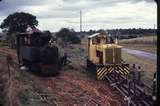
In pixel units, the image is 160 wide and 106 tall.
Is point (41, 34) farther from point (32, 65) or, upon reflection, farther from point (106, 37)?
point (106, 37)

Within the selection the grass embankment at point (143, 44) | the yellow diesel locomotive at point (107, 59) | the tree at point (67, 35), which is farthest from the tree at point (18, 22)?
the yellow diesel locomotive at point (107, 59)

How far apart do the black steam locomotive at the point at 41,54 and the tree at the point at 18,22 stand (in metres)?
28.5

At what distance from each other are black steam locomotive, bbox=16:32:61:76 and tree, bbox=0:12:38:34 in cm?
2854

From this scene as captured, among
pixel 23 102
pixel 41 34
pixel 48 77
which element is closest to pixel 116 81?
pixel 48 77

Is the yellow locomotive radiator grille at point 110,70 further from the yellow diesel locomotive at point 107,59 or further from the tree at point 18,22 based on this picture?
the tree at point 18,22

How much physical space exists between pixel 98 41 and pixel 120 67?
323 centimetres

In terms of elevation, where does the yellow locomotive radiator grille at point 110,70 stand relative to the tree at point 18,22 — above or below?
below

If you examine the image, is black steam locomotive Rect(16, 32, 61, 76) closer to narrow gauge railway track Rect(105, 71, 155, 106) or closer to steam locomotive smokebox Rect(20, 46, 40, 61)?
steam locomotive smokebox Rect(20, 46, 40, 61)

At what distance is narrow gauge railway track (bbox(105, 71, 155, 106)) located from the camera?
651 inches

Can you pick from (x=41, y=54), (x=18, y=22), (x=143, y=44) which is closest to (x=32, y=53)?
(x=41, y=54)

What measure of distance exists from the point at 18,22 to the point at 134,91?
41447mm

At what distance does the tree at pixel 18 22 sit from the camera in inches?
2208

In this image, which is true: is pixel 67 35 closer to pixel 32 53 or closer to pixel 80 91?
pixel 32 53

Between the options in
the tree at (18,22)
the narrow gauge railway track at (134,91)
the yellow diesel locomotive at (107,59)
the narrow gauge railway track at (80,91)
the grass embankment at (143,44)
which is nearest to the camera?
the narrow gauge railway track at (134,91)
